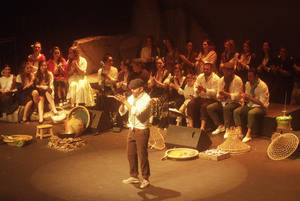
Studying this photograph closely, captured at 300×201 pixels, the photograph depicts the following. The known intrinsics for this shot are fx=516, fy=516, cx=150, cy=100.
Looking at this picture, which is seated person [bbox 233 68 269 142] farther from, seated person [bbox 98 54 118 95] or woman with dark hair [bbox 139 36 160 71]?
woman with dark hair [bbox 139 36 160 71]

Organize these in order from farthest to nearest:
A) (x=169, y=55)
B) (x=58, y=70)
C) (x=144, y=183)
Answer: (x=58, y=70) < (x=169, y=55) < (x=144, y=183)

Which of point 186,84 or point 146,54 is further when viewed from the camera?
point 146,54

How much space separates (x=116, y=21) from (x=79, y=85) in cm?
496

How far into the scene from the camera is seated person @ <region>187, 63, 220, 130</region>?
10172mm

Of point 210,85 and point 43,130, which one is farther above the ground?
point 210,85

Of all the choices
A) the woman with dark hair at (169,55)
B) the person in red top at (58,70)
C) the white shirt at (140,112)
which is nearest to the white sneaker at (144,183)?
the white shirt at (140,112)

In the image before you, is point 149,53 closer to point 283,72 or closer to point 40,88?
point 40,88

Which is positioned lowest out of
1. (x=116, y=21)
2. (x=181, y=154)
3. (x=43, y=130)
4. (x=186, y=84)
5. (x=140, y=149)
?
(x=181, y=154)

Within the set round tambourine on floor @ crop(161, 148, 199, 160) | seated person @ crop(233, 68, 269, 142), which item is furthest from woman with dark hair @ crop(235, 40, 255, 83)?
round tambourine on floor @ crop(161, 148, 199, 160)

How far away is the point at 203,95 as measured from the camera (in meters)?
10.4

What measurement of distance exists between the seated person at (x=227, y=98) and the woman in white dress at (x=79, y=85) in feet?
10.1

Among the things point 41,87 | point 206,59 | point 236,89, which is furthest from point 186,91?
point 41,87

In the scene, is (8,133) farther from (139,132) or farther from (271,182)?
(271,182)

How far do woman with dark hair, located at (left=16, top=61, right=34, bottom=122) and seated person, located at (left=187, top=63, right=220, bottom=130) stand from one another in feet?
12.2
